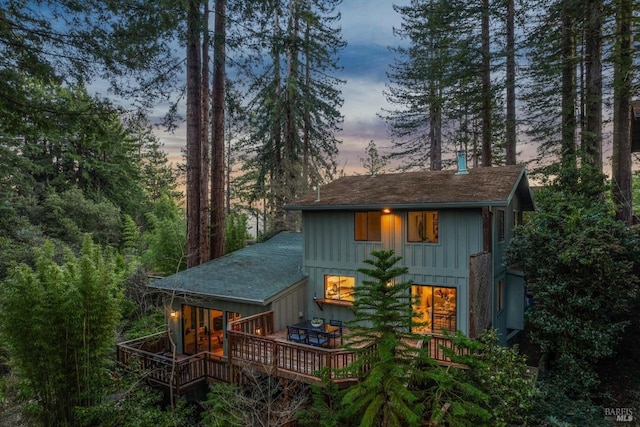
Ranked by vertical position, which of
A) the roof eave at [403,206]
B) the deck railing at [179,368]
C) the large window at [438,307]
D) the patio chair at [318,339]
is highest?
the roof eave at [403,206]

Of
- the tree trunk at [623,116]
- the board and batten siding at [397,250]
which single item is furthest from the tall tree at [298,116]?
the tree trunk at [623,116]

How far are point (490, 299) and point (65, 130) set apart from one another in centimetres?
1003

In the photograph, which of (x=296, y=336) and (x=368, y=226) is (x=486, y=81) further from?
(x=296, y=336)

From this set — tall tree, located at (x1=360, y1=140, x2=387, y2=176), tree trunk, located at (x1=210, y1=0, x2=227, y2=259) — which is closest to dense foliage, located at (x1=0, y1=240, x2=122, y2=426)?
tree trunk, located at (x1=210, y1=0, x2=227, y2=259)

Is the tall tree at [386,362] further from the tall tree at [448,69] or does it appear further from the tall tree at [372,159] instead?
the tall tree at [372,159]

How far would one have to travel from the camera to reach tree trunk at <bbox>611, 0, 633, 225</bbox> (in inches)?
359

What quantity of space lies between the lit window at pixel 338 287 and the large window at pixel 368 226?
1.36 m

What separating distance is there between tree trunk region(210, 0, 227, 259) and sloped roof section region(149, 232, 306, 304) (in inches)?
41.0

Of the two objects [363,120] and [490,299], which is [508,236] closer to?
[490,299]

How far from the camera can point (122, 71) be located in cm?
626

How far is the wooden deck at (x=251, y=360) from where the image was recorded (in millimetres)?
7148

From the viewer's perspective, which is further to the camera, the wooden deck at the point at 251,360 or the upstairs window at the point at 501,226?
the upstairs window at the point at 501,226

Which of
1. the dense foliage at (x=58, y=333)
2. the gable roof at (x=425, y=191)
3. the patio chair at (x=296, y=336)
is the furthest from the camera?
the gable roof at (x=425, y=191)

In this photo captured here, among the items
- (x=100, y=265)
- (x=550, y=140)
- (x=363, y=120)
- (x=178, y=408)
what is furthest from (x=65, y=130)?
(x=363, y=120)
